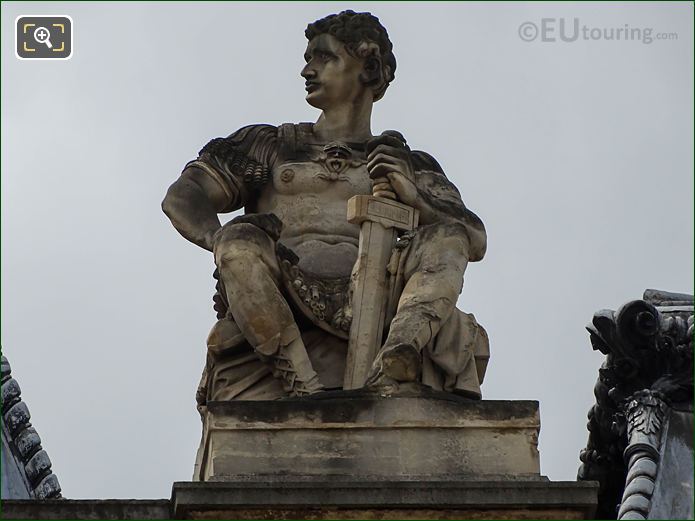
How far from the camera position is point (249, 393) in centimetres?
2348

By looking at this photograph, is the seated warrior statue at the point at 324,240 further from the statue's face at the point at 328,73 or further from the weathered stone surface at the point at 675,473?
the weathered stone surface at the point at 675,473

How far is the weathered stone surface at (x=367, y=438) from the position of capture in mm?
22391

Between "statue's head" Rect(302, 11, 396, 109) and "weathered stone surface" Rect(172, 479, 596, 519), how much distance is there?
414 cm

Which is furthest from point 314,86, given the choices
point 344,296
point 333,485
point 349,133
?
point 333,485

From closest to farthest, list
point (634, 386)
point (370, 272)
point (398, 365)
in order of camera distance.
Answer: point (398, 365) < point (370, 272) < point (634, 386)

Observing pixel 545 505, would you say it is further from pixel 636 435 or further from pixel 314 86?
pixel 314 86

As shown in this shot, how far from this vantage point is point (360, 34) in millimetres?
25125

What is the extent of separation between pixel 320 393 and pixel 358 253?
1.44 m

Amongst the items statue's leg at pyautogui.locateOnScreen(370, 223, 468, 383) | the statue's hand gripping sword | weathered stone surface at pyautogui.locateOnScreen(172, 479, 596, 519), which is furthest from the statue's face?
weathered stone surface at pyautogui.locateOnScreen(172, 479, 596, 519)

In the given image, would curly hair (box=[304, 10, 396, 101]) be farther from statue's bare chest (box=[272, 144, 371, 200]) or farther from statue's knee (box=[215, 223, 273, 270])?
statue's knee (box=[215, 223, 273, 270])

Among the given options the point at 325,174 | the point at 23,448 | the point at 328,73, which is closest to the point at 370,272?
the point at 325,174

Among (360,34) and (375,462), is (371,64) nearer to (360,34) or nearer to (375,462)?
(360,34)

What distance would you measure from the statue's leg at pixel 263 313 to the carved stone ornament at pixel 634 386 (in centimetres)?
247

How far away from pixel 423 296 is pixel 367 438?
1.29 meters
